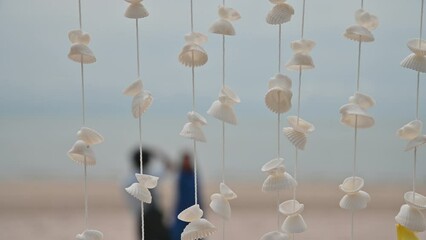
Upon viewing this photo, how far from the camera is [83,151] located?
653mm

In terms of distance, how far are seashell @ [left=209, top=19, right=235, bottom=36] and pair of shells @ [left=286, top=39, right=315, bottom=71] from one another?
0.22 ft

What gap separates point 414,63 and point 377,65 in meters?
8.89

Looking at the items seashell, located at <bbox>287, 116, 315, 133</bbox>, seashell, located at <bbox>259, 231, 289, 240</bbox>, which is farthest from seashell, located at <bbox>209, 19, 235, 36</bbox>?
seashell, located at <bbox>259, 231, 289, 240</bbox>

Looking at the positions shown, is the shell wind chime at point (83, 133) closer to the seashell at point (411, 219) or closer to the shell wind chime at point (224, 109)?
the shell wind chime at point (224, 109)

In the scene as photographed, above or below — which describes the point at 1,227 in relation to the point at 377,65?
below

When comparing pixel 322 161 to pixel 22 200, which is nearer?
pixel 22 200

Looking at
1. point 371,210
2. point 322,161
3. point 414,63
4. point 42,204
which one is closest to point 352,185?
point 414,63

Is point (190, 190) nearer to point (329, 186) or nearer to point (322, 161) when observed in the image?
point (329, 186)

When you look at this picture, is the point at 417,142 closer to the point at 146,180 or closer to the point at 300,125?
the point at 300,125

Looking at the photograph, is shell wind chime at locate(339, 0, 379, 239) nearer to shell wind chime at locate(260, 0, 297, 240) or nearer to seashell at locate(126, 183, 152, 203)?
shell wind chime at locate(260, 0, 297, 240)

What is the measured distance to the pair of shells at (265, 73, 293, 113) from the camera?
64cm

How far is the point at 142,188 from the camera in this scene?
656mm

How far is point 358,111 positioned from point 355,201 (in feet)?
0.34

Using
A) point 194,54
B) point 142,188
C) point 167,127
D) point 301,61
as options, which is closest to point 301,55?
point 301,61
